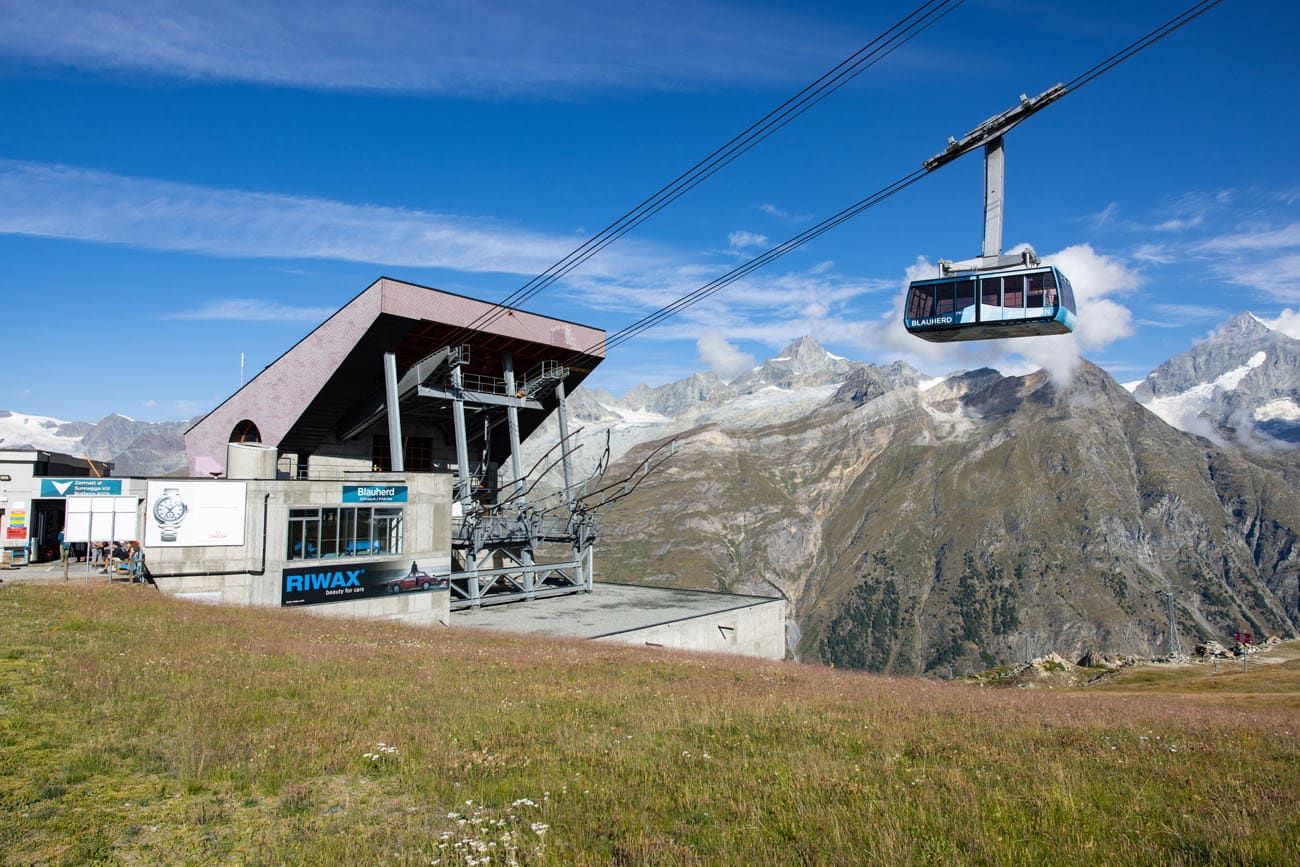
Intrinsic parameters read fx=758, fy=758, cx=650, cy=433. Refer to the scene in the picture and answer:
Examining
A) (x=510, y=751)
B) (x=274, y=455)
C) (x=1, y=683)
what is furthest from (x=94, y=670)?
(x=274, y=455)

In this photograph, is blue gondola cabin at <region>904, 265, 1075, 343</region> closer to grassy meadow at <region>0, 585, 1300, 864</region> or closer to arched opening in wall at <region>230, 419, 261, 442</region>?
grassy meadow at <region>0, 585, 1300, 864</region>

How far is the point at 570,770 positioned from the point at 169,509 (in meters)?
27.5

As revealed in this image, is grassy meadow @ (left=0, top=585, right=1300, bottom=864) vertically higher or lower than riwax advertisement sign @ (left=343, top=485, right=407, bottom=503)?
lower

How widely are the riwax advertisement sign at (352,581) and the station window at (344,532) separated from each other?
0.64m

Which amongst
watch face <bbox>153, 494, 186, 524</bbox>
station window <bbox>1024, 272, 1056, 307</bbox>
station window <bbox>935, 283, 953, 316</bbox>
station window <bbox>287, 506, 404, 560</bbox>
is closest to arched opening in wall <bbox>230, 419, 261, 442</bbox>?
station window <bbox>287, 506, 404, 560</bbox>

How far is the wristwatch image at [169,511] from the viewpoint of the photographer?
101 ft

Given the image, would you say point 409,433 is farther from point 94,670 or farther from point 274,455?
point 94,670

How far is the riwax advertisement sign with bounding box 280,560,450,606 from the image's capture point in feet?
110

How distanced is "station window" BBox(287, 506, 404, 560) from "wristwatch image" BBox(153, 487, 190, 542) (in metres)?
4.23

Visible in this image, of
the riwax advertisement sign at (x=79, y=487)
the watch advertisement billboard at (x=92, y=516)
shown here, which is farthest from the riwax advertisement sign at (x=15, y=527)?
the watch advertisement billboard at (x=92, y=516)

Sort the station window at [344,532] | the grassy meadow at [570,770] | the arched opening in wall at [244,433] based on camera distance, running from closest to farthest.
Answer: the grassy meadow at [570,770], the station window at [344,532], the arched opening in wall at [244,433]

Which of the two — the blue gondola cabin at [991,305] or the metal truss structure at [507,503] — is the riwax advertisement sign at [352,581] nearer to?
the metal truss structure at [507,503]

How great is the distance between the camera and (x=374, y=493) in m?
36.7

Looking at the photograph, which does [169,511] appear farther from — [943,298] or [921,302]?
[943,298]
